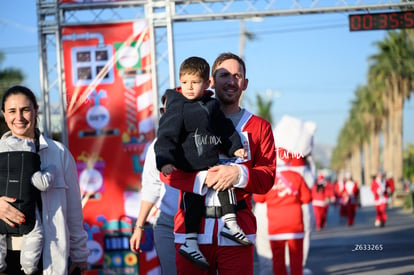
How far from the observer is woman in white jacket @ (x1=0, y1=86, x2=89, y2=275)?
4.74 metres

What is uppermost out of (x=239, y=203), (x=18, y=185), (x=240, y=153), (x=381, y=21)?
(x=381, y=21)

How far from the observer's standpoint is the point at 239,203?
15.5ft

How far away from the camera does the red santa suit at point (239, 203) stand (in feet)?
15.0

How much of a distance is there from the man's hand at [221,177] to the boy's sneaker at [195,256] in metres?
0.38

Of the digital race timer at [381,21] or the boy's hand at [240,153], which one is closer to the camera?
the boy's hand at [240,153]

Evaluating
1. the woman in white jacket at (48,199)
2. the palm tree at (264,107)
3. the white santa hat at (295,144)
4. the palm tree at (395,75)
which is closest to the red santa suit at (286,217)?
the white santa hat at (295,144)

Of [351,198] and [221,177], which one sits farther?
[351,198]

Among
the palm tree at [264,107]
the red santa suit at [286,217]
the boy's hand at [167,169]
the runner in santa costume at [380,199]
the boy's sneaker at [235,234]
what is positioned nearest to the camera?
the boy's hand at [167,169]

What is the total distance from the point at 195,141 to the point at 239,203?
534 mm

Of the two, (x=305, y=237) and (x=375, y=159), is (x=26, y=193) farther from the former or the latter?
(x=375, y=159)

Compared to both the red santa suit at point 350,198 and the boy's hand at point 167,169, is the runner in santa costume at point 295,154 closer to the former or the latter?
the boy's hand at point 167,169

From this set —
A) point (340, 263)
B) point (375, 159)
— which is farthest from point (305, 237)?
point (375, 159)

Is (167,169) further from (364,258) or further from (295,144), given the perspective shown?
(364,258)

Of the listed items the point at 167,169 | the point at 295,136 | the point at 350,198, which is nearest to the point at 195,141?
the point at 167,169
